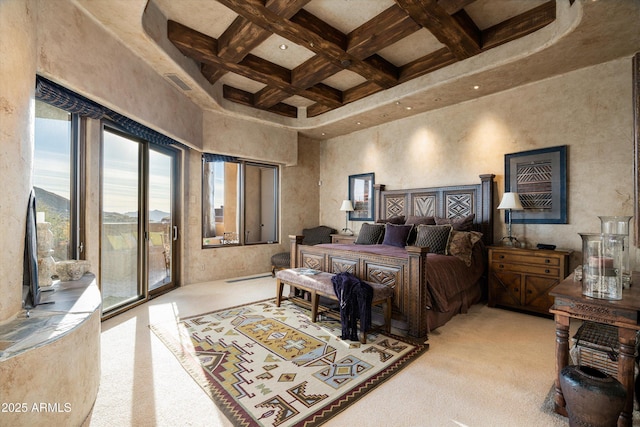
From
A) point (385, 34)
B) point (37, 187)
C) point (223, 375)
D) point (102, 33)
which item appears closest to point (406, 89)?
point (385, 34)

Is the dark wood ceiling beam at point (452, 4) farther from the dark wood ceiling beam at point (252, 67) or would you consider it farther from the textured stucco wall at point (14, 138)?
the textured stucco wall at point (14, 138)

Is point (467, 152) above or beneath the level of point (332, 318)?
above

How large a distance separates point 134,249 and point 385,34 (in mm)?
4353

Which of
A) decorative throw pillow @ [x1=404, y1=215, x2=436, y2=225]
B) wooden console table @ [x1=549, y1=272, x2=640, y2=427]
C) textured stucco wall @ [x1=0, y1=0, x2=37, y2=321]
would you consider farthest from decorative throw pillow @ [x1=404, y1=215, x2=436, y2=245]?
textured stucco wall @ [x1=0, y1=0, x2=37, y2=321]

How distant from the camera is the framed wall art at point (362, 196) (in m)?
6.11

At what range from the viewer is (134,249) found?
4.11 meters

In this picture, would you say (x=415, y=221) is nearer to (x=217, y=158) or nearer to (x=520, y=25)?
(x=520, y=25)

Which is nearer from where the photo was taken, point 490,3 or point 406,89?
point 490,3

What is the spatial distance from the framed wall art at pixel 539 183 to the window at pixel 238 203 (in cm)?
454

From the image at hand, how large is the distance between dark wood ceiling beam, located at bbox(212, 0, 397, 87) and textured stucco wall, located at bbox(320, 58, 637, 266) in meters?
1.36

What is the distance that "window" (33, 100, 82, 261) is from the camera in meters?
2.74

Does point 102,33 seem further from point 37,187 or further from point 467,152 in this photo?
point 467,152

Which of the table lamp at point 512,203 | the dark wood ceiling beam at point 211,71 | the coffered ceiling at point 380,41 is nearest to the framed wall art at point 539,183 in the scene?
the table lamp at point 512,203

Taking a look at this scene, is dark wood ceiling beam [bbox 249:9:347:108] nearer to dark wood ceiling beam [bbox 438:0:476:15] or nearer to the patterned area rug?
dark wood ceiling beam [bbox 438:0:476:15]
